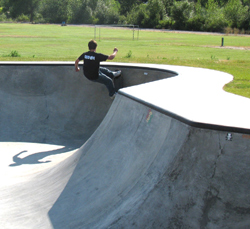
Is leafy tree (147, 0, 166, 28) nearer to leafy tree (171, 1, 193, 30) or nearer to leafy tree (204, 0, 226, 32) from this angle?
leafy tree (171, 1, 193, 30)

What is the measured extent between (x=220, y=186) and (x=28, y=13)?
11338cm

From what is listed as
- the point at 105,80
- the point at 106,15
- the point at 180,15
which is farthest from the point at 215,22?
the point at 105,80

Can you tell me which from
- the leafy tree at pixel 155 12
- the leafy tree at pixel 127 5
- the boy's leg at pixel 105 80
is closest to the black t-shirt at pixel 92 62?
the boy's leg at pixel 105 80

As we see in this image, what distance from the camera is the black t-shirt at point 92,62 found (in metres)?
7.05

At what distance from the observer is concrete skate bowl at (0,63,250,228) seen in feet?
9.89

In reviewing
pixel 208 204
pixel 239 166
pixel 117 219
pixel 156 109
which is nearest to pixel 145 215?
pixel 117 219

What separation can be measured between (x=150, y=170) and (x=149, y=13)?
6967 cm

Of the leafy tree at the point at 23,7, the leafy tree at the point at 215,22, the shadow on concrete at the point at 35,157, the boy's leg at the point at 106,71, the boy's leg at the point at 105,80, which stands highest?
the leafy tree at the point at 23,7

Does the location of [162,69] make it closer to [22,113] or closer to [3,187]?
[22,113]

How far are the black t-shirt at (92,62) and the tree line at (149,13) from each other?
52.8m

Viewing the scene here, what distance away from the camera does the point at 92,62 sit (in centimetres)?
714

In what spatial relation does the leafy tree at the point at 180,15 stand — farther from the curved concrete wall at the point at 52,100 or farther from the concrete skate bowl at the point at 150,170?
the concrete skate bowl at the point at 150,170

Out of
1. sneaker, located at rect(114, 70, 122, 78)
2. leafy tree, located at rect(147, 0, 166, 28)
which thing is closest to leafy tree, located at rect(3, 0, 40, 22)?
leafy tree, located at rect(147, 0, 166, 28)

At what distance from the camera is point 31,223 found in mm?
3832
